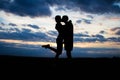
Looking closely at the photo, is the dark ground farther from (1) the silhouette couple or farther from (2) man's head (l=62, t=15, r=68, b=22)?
(2) man's head (l=62, t=15, r=68, b=22)

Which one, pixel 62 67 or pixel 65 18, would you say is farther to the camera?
pixel 62 67

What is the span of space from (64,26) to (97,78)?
13.2 feet

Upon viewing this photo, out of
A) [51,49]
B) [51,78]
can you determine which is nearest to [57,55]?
[51,49]

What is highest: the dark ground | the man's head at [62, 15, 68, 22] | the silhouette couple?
the man's head at [62, 15, 68, 22]

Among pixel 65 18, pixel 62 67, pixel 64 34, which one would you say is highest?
pixel 65 18

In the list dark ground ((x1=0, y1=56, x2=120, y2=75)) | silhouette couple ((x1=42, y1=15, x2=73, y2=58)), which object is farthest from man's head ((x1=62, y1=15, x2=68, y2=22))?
dark ground ((x1=0, y1=56, x2=120, y2=75))

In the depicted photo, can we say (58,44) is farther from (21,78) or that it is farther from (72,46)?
(21,78)

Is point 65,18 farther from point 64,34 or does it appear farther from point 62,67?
point 62,67

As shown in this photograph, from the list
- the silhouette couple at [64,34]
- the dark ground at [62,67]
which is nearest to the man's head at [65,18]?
the silhouette couple at [64,34]

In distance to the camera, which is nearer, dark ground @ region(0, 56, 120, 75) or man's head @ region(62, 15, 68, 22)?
dark ground @ region(0, 56, 120, 75)

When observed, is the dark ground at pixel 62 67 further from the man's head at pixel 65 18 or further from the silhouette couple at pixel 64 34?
the man's head at pixel 65 18

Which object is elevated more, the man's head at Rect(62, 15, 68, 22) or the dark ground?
the man's head at Rect(62, 15, 68, 22)

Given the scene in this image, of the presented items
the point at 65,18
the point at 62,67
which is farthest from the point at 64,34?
the point at 62,67

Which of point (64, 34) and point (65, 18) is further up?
Result: point (65, 18)
